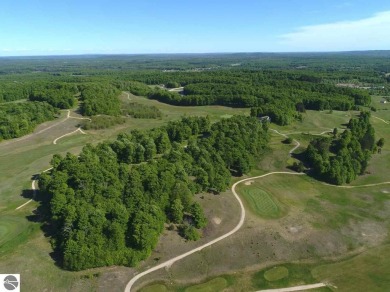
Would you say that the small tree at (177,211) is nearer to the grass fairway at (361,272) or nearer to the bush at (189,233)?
the bush at (189,233)

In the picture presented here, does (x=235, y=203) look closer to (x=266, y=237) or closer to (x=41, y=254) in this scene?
(x=266, y=237)

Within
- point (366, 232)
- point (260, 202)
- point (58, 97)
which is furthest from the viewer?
point (58, 97)

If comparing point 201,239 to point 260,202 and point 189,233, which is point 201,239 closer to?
point 189,233

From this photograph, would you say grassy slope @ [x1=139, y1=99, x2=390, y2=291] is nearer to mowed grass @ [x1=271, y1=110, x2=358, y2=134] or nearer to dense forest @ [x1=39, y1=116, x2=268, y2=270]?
dense forest @ [x1=39, y1=116, x2=268, y2=270]

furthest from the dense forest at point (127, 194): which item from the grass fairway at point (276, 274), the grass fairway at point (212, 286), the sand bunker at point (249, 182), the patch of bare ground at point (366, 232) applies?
the patch of bare ground at point (366, 232)

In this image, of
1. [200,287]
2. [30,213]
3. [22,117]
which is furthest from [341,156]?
[22,117]

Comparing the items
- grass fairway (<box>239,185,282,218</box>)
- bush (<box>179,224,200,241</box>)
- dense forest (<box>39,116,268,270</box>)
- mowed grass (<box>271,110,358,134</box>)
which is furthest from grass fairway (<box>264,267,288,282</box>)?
mowed grass (<box>271,110,358,134</box>)

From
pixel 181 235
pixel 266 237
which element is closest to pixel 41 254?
pixel 181 235
